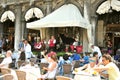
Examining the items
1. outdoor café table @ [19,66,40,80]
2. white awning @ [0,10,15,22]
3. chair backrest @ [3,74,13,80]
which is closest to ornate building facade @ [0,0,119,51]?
white awning @ [0,10,15,22]

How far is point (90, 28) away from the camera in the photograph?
1617cm

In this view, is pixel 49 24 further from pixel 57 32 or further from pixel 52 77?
pixel 52 77

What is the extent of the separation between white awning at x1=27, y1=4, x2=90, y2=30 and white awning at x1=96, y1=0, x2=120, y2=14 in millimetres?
1089

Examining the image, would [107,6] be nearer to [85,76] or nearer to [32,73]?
[32,73]

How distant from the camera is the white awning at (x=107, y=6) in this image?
1525 centimetres

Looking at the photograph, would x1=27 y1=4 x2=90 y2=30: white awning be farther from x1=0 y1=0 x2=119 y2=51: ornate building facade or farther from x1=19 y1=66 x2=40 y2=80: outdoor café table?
x1=19 y1=66 x2=40 y2=80: outdoor café table

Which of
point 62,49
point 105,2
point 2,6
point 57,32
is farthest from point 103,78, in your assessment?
point 2,6

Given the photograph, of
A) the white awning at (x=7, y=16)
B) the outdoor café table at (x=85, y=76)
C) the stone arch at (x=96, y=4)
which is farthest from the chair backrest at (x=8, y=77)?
the white awning at (x=7, y=16)

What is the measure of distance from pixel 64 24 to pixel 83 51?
2.36m

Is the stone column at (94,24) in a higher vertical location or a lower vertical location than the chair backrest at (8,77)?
higher


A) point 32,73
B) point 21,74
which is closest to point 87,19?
point 32,73

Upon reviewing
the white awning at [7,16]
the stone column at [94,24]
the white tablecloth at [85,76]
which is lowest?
the white tablecloth at [85,76]

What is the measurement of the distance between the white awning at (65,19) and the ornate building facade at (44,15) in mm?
777

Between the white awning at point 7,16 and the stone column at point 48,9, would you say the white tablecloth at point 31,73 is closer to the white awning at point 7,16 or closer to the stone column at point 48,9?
the stone column at point 48,9
